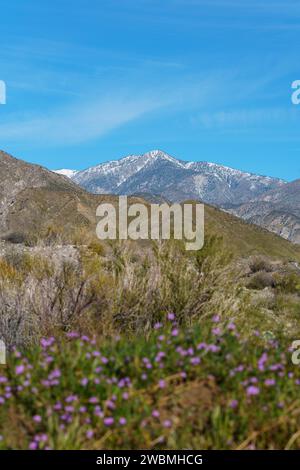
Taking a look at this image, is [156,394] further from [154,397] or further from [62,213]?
[62,213]

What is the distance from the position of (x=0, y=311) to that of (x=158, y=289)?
224 cm

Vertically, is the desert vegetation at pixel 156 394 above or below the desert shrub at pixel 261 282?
below

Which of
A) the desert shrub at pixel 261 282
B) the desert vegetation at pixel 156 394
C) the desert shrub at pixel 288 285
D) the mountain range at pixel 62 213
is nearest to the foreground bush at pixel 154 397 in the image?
the desert vegetation at pixel 156 394

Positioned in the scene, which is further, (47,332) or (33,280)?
(33,280)

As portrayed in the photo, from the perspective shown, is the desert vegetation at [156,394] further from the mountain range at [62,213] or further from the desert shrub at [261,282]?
the mountain range at [62,213]

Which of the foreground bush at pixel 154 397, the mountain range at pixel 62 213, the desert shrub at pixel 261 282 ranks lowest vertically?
the foreground bush at pixel 154 397

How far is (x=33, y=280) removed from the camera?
8.44 metres

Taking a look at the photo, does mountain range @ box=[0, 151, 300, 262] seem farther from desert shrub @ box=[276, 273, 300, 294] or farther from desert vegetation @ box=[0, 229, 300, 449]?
desert vegetation @ box=[0, 229, 300, 449]

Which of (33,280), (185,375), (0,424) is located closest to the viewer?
(0,424)

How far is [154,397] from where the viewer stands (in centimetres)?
406

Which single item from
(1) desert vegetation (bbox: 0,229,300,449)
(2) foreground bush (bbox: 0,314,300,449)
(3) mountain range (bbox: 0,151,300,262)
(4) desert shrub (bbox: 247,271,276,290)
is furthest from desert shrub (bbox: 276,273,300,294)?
(3) mountain range (bbox: 0,151,300,262)

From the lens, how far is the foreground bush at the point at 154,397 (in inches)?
146
